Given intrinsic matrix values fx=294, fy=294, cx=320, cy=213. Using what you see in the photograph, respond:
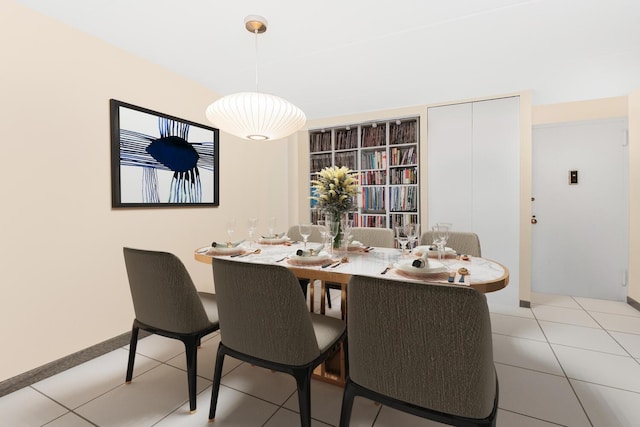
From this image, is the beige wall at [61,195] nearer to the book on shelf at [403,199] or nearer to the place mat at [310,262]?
the place mat at [310,262]

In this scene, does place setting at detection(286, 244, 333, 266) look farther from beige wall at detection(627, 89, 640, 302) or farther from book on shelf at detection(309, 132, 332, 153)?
beige wall at detection(627, 89, 640, 302)

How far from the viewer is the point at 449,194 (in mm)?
3566

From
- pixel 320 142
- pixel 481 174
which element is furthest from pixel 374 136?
pixel 481 174

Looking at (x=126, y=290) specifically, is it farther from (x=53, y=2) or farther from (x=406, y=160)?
(x=406, y=160)

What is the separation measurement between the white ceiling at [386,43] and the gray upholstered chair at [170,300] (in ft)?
5.21

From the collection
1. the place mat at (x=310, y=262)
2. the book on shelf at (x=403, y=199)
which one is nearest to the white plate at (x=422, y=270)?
the place mat at (x=310, y=262)

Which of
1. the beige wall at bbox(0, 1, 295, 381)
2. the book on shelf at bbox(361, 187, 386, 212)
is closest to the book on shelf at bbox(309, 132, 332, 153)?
the book on shelf at bbox(361, 187, 386, 212)

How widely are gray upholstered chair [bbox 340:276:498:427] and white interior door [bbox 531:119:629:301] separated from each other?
3510 millimetres

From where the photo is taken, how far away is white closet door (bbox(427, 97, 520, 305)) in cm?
326

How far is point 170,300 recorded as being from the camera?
1556 millimetres

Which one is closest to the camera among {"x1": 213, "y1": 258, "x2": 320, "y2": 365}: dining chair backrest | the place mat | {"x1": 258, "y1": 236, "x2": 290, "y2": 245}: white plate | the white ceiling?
{"x1": 213, "y1": 258, "x2": 320, "y2": 365}: dining chair backrest

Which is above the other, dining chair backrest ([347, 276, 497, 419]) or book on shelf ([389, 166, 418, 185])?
book on shelf ([389, 166, 418, 185])

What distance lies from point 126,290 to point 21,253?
2.50ft

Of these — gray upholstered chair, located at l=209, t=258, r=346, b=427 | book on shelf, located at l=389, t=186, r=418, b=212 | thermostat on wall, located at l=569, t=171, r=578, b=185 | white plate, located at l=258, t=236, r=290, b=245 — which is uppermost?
thermostat on wall, located at l=569, t=171, r=578, b=185
